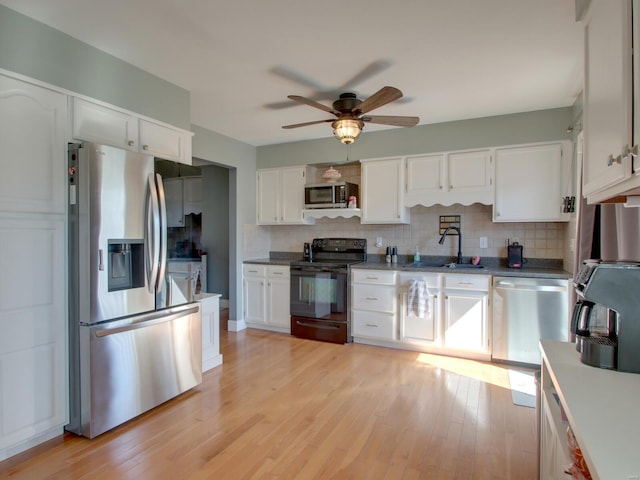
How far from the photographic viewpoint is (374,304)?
4.12 m

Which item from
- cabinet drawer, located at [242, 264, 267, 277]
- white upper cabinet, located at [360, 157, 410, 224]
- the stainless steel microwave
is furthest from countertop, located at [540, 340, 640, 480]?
cabinet drawer, located at [242, 264, 267, 277]

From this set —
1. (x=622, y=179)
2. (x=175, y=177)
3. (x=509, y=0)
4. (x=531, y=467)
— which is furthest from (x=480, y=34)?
(x=531, y=467)

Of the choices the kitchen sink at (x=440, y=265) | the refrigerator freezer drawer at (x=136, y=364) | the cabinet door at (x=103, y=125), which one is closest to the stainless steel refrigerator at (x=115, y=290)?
the refrigerator freezer drawer at (x=136, y=364)

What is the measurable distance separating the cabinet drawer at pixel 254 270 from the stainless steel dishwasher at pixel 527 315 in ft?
8.82

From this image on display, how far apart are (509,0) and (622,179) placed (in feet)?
4.54

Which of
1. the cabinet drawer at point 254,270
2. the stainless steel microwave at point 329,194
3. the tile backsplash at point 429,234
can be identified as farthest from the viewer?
the cabinet drawer at point 254,270

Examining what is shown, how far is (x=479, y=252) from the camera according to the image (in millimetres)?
4160

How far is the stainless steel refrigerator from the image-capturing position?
2248mm

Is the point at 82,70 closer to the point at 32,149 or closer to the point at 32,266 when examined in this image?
the point at 32,149

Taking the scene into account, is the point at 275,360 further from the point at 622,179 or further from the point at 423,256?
the point at 622,179

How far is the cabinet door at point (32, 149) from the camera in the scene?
202cm

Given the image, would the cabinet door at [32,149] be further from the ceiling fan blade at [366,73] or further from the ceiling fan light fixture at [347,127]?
the ceiling fan blade at [366,73]

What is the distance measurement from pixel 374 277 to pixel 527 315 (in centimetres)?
151

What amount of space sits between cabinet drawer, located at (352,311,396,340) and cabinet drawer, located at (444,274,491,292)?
724 millimetres
